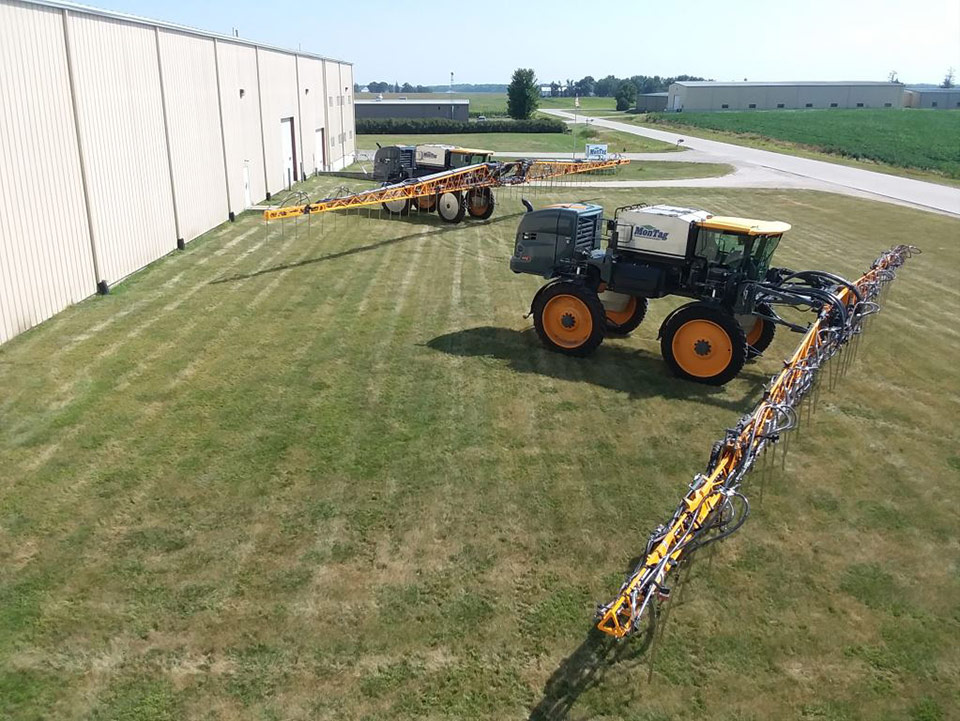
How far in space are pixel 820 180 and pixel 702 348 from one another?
34.6 meters

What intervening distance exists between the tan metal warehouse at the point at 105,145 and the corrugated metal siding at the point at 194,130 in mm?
59

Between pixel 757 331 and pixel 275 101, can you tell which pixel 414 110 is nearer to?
pixel 275 101

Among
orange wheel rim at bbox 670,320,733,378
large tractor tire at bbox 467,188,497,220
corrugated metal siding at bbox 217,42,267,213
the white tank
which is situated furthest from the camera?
large tractor tire at bbox 467,188,497,220

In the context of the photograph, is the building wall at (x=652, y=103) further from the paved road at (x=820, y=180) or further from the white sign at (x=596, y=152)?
the white sign at (x=596, y=152)

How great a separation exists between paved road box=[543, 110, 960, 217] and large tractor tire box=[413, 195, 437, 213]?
16.6 metres

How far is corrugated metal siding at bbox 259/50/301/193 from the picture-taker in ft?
95.5

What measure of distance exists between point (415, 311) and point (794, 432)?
825cm

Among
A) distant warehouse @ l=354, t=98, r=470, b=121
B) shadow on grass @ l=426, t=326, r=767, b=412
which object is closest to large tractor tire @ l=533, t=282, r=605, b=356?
shadow on grass @ l=426, t=326, r=767, b=412

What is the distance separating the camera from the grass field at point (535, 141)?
198 feet

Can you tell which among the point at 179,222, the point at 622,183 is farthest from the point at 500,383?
the point at 622,183

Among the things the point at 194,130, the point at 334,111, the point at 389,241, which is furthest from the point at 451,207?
the point at 334,111

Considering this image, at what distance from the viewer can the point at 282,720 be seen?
5676 mm

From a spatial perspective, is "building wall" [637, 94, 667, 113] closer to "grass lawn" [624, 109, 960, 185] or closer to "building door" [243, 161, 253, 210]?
"grass lawn" [624, 109, 960, 185]

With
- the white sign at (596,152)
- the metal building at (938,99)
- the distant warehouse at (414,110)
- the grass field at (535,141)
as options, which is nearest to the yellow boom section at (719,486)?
the white sign at (596,152)
